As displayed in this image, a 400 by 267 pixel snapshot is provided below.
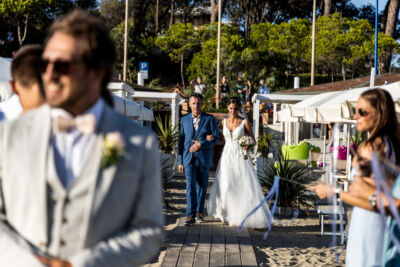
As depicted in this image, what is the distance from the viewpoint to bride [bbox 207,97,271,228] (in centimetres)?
809

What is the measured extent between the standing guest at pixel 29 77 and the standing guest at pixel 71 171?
0.40m

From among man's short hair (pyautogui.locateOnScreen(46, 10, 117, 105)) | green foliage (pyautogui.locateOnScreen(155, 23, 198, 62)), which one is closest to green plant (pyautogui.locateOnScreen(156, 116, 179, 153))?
man's short hair (pyautogui.locateOnScreen(46, 10, 117, 105))

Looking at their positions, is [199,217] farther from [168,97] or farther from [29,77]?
[168,97]

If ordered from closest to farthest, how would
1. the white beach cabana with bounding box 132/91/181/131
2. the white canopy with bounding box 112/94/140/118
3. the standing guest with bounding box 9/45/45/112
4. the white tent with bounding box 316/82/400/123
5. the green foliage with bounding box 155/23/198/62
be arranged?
the standing guest with bounding box 9/45/45/112
the white canopy with bounding box 112/94/140/118
the white tent with bounding box 316/82/400/123
the white beach cabana with bounding box 132/91/181/131
the green foliage with bounding box 155/23/198/62

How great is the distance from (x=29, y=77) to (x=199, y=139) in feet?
19.0

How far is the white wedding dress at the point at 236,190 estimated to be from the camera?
26.5 feet

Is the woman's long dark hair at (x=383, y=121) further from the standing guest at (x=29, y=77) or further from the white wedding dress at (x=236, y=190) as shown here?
the white wedding dress at (x=236, y=190)

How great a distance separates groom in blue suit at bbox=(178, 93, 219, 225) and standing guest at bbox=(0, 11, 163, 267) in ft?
19.8

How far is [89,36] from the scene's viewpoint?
1.69 metres

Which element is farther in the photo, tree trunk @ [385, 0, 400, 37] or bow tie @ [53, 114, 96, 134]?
tree trunk @ [385, 0, 400, 37]

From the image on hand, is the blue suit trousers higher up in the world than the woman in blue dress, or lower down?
lower down

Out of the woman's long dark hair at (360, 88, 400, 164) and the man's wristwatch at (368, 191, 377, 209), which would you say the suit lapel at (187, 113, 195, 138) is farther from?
the man's wristwatch at (368, 191, 377, 209)

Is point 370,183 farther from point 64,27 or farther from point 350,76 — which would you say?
point 350,76

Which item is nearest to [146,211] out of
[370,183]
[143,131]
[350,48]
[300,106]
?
[143,131]
